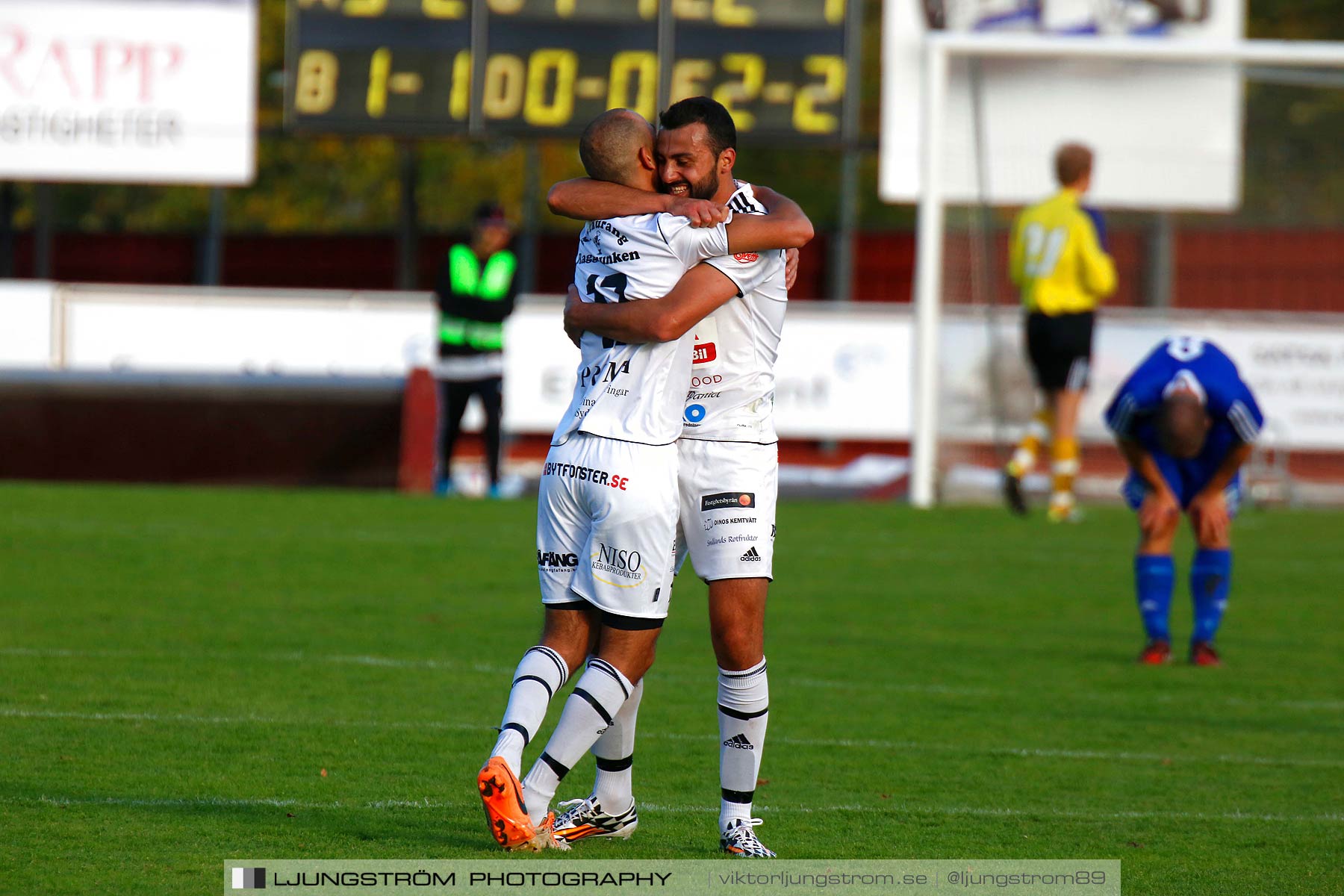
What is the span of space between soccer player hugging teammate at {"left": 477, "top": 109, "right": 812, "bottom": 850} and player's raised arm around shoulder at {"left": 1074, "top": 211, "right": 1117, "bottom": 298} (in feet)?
30.4

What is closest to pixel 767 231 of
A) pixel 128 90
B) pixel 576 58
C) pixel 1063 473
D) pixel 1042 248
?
pixel 1042 248

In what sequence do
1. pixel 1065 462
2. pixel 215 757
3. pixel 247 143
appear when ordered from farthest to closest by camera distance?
pixel 247 143 < pixel 1065 462 < pixel 215 757

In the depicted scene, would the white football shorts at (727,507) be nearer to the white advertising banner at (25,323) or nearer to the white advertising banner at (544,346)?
the white advertising banner at (544,346)

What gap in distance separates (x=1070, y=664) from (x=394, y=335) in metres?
13.5

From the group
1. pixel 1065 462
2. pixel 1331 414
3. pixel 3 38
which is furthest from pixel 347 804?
pixel 3 38

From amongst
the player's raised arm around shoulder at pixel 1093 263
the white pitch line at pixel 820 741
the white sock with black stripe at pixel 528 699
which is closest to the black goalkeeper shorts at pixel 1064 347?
the player's raised arm around shoulder at pixel 1093 263

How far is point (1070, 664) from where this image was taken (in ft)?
28.2

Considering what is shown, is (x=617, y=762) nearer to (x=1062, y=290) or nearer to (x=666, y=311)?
(x=666, y=311)

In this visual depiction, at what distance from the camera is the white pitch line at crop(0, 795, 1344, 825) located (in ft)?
17.0

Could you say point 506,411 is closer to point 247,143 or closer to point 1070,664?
point 247,143

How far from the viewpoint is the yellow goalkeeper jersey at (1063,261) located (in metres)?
13.8

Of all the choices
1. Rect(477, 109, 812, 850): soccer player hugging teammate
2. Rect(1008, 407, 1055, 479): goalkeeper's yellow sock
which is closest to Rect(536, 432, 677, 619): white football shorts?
Rect(477, 109, 812, 850): soccer player hugging teammate

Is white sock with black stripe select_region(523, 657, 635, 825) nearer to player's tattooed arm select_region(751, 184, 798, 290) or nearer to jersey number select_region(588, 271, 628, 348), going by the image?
jersey number select_region(588, 271, 628, 348)

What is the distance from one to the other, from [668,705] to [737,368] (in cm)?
253
